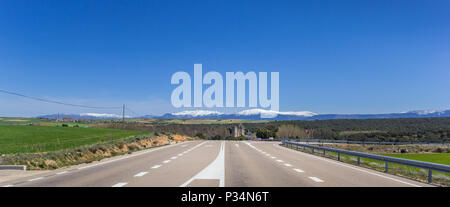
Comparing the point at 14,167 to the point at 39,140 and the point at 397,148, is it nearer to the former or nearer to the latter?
the point at 39,140

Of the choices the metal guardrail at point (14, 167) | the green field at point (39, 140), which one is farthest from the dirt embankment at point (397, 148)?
the metal guardrail at point (14, 167)

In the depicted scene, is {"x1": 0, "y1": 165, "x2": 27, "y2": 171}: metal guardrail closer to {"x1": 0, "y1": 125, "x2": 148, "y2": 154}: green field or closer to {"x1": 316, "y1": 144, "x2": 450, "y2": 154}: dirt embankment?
{"x1": 0, "y1": 125, "x2": 148, "y2": 154}: green field

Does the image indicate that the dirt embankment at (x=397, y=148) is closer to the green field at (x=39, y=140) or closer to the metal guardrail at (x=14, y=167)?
the green field at (x=39, y=140)

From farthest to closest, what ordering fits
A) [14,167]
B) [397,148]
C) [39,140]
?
[397,148]
[39,140]
[14,167]

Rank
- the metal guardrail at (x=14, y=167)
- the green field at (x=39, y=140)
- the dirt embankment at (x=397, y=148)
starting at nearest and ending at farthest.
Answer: the metal guardrail at (x=14, y=167)
the green field at (x=39, y=140)
the dirt embankment at (x=397, y=148)

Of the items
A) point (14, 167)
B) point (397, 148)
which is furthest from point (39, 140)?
point (397, 148)

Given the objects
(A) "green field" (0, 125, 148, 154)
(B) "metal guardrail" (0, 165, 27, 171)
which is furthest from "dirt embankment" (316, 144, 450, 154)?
(B) "metal guardrail" (0, 165, 27, 171)

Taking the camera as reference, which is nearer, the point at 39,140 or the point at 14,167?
the point at 14,167

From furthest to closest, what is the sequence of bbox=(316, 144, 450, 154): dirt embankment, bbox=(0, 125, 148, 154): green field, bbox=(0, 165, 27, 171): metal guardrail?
bbox=(316, 144, 450, 154): dirt embankment, bbox=(0, 125, 148, 154): green field, bbox=(0, 165, 27, 171): metal guardrail

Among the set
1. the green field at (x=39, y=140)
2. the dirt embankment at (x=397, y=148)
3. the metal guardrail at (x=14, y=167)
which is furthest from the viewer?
the dirt embankment at (x=397, y=148)
